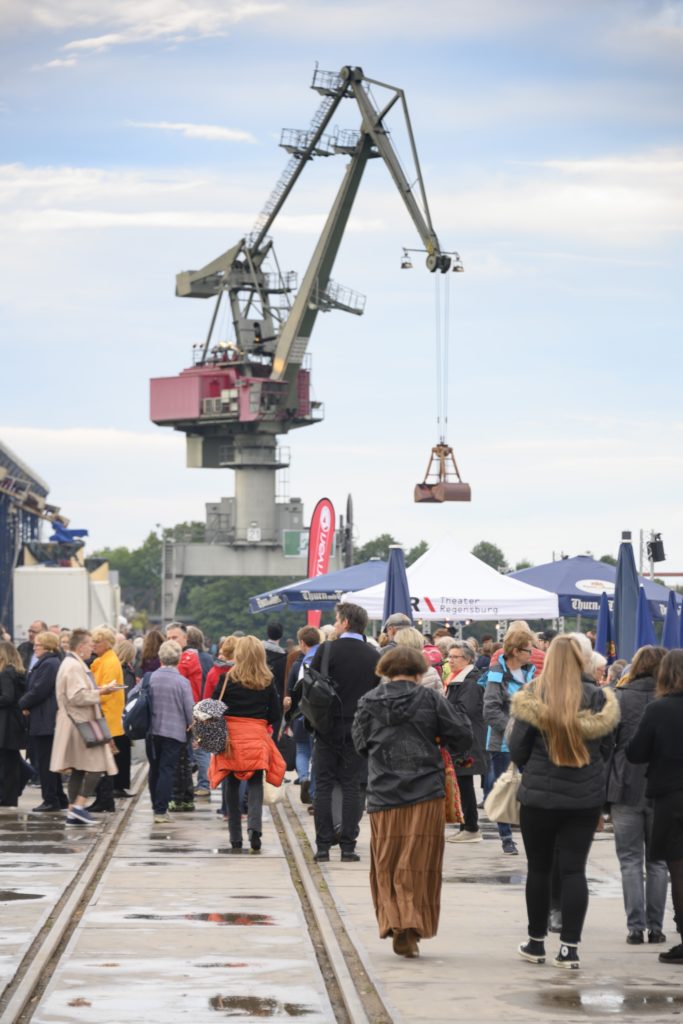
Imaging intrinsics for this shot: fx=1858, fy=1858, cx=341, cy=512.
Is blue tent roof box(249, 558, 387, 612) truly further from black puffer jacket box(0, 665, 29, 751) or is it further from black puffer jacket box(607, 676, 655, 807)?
black puffer jacket box(607, 676, 655, 807)

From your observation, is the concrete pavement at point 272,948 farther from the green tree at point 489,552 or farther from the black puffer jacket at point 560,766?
the green tree at point 489,552

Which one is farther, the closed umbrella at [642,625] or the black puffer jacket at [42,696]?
the black puffer jacket at [42,696]

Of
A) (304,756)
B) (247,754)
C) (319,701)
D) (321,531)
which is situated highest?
(321,531)

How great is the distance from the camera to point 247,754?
15.4 metres

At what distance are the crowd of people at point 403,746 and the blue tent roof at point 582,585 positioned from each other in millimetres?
2837

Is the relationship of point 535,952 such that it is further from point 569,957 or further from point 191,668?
point 191,668

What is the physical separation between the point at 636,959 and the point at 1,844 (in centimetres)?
729

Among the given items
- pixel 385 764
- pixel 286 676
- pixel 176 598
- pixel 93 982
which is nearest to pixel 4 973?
pixel 93 982

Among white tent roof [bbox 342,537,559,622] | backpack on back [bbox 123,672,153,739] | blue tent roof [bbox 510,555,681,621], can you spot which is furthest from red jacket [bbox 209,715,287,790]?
blue tent roof [bbox 510,555,681,621]

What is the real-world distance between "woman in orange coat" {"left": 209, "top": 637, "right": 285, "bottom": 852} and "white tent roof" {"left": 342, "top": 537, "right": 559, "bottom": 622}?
9.37 meters

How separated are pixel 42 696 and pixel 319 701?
5241 millimetres

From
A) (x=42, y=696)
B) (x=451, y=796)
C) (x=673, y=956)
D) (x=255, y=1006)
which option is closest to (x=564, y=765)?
(x=673, y=956)

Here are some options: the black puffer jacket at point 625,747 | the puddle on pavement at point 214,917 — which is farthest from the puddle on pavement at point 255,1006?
the black puffer jacket at point 625,747

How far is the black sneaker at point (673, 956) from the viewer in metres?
9.88
